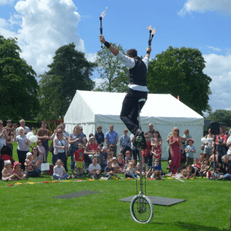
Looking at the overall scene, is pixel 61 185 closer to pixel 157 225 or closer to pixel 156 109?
pixel 157 225

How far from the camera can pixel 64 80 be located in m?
40.6

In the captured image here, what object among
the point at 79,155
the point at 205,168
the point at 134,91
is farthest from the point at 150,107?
the point at 134,91

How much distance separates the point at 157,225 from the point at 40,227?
5.46 feet

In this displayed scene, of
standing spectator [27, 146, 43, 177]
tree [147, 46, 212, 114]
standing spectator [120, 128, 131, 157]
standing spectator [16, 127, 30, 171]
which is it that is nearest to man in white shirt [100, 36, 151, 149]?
standing spectator [27, 146, 43, 177]

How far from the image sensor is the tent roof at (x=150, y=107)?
46.8ft

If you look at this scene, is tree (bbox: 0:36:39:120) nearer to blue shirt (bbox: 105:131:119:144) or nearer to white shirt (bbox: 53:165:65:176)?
blue shirt (bbox: 105:131:119:144)

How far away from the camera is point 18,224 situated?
168 inches

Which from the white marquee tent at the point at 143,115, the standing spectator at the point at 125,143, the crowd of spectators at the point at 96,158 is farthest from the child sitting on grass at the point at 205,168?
the white marquee tent at the point at 143,115

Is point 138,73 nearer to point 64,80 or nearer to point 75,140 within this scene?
point 75,140

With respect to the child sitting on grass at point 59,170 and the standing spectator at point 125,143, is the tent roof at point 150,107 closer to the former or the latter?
the standing spectator at point 125,143

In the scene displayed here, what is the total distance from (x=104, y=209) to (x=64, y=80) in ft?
121

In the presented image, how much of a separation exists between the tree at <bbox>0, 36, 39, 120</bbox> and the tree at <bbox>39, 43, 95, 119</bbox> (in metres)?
8.94

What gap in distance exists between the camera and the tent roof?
14.3 meters

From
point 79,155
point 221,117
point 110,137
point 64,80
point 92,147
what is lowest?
point 79,155
